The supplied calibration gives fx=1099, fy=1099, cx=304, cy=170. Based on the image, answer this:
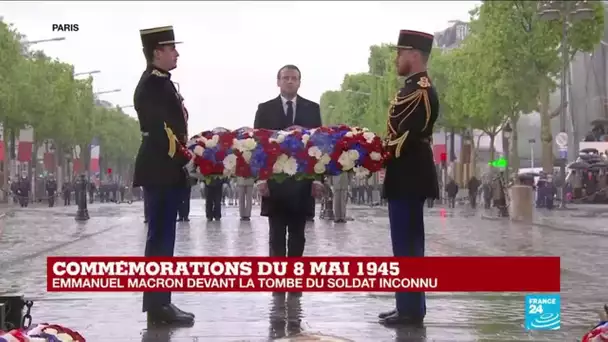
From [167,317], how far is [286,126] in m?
2.17

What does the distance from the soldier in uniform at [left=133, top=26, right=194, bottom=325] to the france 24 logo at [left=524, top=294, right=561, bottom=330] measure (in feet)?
8.93

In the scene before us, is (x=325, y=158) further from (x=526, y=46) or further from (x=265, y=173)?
(x=526, y=46)

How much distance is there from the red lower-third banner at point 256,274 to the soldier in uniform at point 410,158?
110 cm

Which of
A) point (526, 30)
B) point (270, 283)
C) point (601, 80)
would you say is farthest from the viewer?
point (601, 80)

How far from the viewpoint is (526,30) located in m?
50.8

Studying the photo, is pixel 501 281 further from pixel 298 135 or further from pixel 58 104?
pixel 58 104

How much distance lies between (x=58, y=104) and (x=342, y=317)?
67.5 meters

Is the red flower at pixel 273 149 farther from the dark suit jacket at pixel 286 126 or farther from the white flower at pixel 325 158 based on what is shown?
the dark suit jacket at pixel 286 126

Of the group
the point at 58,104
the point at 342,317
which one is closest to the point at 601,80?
the point at 58,104

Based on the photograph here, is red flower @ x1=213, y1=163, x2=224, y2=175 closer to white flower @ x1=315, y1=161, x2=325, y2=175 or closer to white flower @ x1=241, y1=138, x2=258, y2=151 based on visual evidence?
white flower @ x1=241, y1=138, x2=258, y2=151

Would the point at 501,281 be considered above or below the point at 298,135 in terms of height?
below

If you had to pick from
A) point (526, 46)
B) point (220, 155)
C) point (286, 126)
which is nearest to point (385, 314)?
point (220, 155)

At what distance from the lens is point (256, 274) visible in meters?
6.41

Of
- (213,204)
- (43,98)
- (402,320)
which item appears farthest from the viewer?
(43,98)
